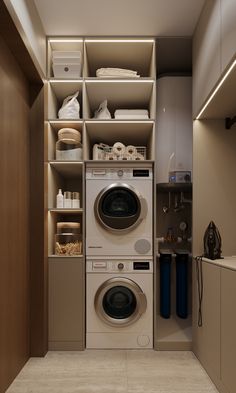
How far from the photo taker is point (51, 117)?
9.73 feet

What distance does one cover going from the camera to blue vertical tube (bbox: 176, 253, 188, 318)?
3.28 meters

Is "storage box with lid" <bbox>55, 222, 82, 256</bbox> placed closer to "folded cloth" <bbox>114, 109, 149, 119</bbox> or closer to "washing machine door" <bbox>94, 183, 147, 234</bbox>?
"washing machine door" <bbox>94, 183, 147, 234</bbox>

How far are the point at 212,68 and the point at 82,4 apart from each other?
1133mm

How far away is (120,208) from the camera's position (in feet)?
9.48

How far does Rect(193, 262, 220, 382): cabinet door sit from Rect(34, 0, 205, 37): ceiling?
1.99 metres

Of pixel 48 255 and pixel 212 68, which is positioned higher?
pixel 212 68

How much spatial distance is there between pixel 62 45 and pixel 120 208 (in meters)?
1.60

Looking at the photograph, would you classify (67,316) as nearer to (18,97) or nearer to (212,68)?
(18,97)

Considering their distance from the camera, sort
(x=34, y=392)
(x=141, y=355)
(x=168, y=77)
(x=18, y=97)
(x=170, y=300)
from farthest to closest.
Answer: (x=170, y=300) → (x=168, y=77) → (x=141, y=355) → (x=18, y=97) → (x=34, y=392)

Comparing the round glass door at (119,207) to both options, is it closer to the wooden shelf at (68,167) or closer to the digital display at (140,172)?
the digital display at (140,172)

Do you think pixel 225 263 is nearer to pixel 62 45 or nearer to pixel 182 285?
pixel 182 285

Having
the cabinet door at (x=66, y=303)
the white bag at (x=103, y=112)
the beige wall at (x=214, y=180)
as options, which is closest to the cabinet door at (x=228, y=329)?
the beige wall at (x=214, y=180)

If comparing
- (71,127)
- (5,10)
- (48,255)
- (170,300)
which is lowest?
(170,300)

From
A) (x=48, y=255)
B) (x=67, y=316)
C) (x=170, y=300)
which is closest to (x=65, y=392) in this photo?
(x=67, y=316)
